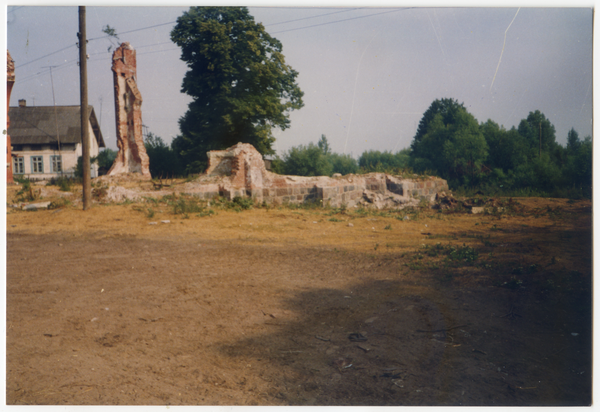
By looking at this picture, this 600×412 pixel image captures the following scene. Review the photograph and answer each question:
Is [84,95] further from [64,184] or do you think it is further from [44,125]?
[44,125]

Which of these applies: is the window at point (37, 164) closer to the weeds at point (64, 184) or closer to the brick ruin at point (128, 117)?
the brick ruin at point (128, 117)

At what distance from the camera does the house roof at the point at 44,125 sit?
2055cm

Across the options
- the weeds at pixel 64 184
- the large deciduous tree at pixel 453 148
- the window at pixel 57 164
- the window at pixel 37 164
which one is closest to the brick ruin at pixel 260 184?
the weeds at pixel 64 184

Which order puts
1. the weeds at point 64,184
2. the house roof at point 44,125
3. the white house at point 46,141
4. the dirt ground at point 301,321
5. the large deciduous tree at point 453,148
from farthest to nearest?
the white house at point 46,141
the house roof at point 44,125
the large deciduous tree at point 453,148
the weeds at point 64,184
the dirt ground at point 301,321

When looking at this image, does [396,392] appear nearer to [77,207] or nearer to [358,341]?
[358,341]

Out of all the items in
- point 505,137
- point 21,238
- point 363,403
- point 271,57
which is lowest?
point 363,403

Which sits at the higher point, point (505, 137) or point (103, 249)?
point (505, 137)

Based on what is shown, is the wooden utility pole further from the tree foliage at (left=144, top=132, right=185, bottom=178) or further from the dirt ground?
the tree foliage at (left=144, top=132, right=185, bottom=178)

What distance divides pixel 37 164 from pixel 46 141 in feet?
6.71

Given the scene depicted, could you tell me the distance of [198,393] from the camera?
2.82m

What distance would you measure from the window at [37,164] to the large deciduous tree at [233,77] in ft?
40.9

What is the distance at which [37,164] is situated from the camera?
967 inches

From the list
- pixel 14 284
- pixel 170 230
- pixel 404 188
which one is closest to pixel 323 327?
pixel 14 284

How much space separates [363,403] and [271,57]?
13168mm
